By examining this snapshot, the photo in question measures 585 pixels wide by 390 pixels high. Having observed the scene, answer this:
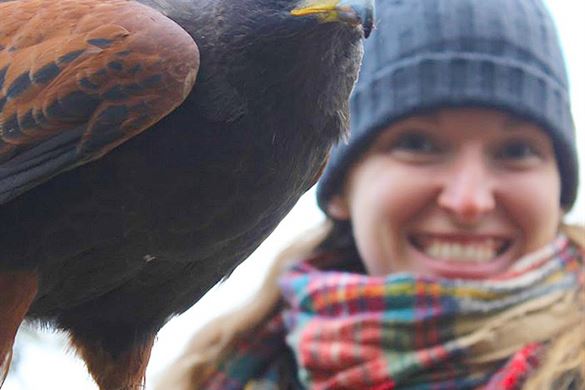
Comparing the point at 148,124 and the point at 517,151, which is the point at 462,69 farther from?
the point at 148,124

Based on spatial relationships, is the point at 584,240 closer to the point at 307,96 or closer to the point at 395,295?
the point at 395,295

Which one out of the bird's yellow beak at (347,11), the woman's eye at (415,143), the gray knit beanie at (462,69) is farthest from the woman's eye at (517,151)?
the bird's yellow beak at (347,11)

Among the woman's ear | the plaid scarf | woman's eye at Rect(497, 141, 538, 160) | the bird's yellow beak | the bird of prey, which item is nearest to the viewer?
the bird's yellow beak

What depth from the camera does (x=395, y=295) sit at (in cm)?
411

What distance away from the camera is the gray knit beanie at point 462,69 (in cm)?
416

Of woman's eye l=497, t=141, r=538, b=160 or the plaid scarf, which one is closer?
the plaid scarf

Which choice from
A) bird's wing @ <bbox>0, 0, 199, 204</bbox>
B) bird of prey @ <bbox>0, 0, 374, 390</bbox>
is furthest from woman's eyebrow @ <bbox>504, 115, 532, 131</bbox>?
bird's wing @ <bbox>0, 0, 199, 204</bbox>

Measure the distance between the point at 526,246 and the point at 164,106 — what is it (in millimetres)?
2084

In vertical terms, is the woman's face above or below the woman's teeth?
above

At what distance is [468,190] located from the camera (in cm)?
402

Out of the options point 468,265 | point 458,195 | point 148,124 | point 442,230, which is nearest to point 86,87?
point 148,124

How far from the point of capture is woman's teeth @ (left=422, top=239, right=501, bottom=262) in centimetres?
417

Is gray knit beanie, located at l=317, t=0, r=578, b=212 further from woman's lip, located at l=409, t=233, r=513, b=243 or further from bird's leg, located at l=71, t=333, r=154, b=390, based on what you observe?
bird's leg, located at l=71, t=333, r=154, b=390

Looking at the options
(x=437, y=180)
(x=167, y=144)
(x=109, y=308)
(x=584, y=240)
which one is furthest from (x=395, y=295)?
(x=167, y=144)
